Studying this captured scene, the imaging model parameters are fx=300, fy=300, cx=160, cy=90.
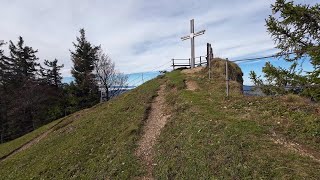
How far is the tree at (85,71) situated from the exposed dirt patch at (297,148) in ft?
116

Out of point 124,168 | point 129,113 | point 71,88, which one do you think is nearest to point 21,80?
point 71,88

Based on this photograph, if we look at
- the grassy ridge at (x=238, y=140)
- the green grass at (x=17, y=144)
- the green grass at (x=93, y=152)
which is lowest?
the green grass at (x=17, y=144)

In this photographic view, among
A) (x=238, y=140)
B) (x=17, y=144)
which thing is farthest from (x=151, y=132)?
(x=17, y=144)

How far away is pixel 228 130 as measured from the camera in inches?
378

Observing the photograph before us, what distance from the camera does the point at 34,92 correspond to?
40.7 meters

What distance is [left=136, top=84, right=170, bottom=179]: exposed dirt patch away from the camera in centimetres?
1041

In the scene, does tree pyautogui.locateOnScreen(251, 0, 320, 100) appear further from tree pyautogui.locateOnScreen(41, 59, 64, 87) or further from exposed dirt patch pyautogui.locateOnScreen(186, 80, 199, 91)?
tree pyautogui.locateOnScreen(41, 59, 64, 87)

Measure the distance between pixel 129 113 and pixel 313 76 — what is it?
10868 mm

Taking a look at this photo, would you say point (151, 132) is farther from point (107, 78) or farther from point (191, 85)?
point (107, 78)

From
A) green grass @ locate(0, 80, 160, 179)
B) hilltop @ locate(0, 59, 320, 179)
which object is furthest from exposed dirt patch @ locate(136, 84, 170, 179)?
Answer: green grass @ locate(0, 80, 160, 179)

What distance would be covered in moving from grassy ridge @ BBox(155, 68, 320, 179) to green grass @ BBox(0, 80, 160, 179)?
4.91ft

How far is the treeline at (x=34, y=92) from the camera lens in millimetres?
40500

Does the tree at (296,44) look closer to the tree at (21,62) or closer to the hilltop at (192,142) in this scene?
the hilltop at (192,142)

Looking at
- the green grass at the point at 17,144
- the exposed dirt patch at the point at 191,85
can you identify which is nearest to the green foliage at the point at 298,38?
the exposed dirt patch at the point at 191,85
